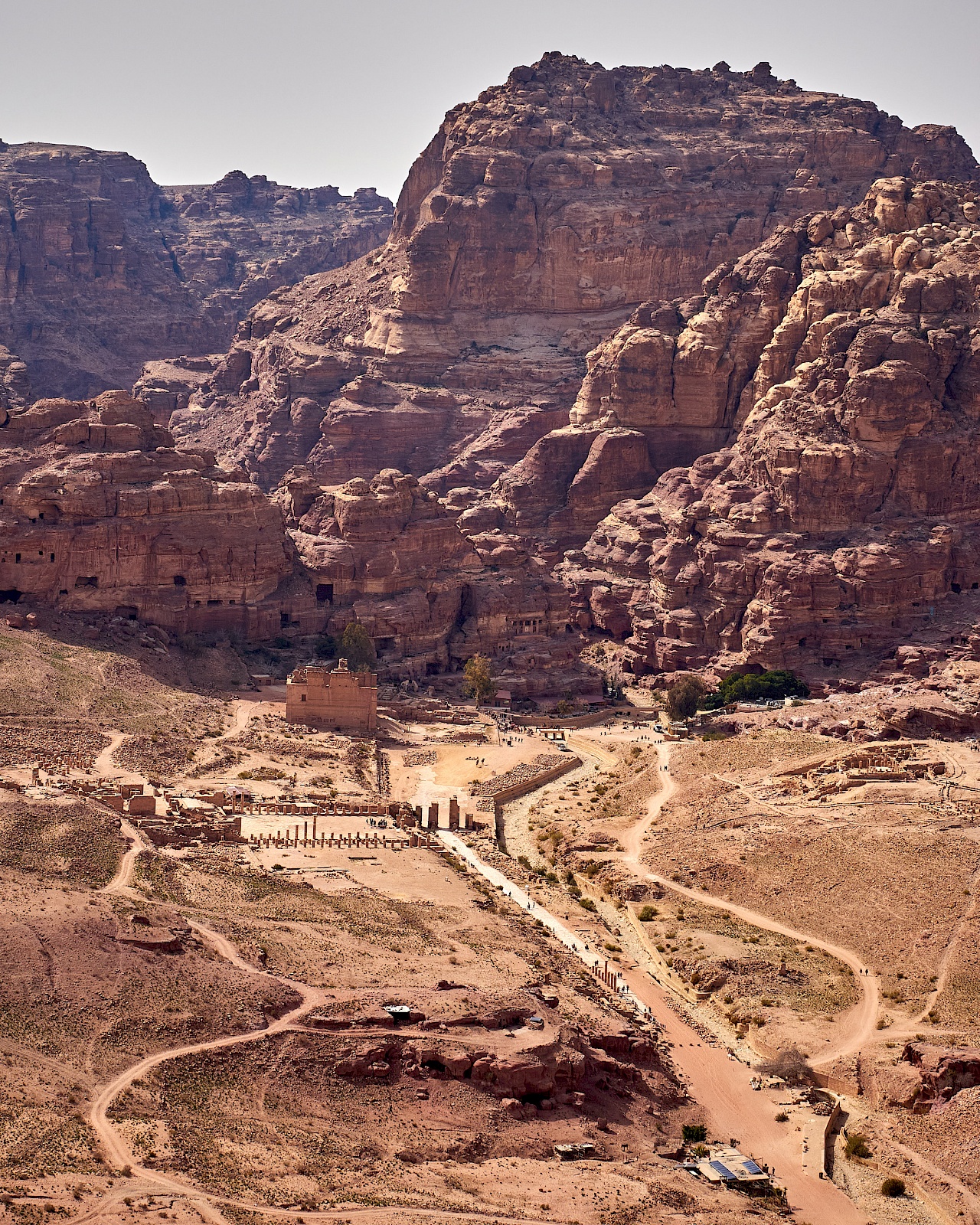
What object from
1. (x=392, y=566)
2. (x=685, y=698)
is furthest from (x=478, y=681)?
(x=685, y=698)

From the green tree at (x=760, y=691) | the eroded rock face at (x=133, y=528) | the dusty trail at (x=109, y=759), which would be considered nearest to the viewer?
the dusty trail at (x=109, y=759)

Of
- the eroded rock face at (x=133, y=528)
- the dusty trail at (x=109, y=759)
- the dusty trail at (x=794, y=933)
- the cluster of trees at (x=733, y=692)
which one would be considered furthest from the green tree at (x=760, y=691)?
the dusty trail at (x=109, y=759)

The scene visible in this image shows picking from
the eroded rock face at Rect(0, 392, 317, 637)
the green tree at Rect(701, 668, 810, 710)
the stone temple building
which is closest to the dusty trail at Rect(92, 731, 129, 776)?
the stone temple building

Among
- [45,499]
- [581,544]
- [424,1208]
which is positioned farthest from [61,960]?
[581,544]

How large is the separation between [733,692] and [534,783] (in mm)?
24179

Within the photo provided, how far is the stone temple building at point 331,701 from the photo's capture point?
384 ft

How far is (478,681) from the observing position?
131000 millimetres

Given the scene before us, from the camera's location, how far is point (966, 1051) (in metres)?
67.3

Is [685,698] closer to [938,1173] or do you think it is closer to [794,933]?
[794,933]

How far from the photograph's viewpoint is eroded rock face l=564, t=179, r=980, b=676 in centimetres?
13762

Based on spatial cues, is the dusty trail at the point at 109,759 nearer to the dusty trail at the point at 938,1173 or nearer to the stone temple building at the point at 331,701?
the stone temple building at the point at 331,701

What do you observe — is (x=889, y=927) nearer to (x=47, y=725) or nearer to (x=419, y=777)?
(x=419, y=777)

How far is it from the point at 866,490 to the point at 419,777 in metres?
48.7

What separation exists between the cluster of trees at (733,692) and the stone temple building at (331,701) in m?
22.1
